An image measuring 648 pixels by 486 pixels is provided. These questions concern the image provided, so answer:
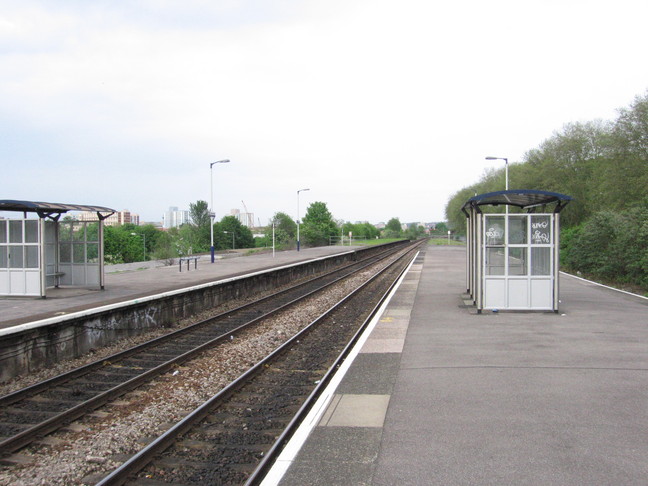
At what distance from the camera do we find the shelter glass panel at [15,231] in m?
14.2

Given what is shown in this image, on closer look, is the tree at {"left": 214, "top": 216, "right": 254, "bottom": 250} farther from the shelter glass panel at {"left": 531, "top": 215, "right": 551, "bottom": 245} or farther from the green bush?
the shelter glass panel at {"left": 531, "top": 215, "right": 551, "bottom": 245}

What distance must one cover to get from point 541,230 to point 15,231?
13.1 m

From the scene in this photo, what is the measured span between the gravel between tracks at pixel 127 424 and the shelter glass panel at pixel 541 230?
6.23m

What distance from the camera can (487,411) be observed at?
5609 millimetres

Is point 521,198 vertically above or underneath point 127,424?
above

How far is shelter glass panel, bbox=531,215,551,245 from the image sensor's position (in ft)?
39.8

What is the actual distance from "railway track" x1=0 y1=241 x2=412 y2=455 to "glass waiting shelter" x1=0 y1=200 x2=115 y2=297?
17.4ft

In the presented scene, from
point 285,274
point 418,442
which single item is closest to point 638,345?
point 418,442

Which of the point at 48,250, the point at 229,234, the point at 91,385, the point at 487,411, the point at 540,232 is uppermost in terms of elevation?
the point at 229,234

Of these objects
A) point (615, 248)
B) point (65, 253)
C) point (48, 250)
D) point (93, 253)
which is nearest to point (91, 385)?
point (93, 253)

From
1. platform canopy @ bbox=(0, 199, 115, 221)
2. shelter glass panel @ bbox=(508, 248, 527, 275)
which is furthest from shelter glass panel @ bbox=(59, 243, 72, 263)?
shelter glass panel @ bbox=(508, 248, 527, 275)

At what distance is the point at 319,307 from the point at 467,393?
33.3 ft

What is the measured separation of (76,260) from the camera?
1709cm

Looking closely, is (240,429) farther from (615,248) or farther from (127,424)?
(615,248)
